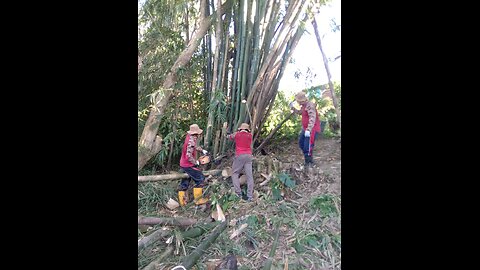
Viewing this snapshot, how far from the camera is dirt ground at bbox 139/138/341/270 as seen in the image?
212cm

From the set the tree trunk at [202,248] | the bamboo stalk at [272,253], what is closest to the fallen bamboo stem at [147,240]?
the tree trunk at [202,248]

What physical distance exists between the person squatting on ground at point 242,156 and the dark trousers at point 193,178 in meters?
0.21

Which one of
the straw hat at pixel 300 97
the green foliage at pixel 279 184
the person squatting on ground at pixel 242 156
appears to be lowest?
the green foliage at pixel 279 184

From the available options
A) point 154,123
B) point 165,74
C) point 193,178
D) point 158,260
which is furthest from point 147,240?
point 165,74

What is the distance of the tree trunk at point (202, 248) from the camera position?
85.0 inches

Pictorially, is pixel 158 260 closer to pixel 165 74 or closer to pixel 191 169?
pixel 191 169

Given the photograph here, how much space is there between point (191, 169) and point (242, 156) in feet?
1.11

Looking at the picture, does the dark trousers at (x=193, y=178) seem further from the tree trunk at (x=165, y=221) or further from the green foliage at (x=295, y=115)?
the green foliage at (x=295, y=115)

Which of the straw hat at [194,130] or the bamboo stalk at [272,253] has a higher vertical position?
the straw hat at [194,130]

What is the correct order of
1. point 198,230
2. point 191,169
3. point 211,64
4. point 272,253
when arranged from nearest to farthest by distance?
point 272,253, point 198,230, point 191,169, point 211,64

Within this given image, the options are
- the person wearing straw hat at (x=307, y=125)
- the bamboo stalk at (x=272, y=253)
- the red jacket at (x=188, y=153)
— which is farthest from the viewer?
the red jacket at (x=188, y=153)

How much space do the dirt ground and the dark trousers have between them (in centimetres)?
15

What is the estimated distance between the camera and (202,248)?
2186mm
